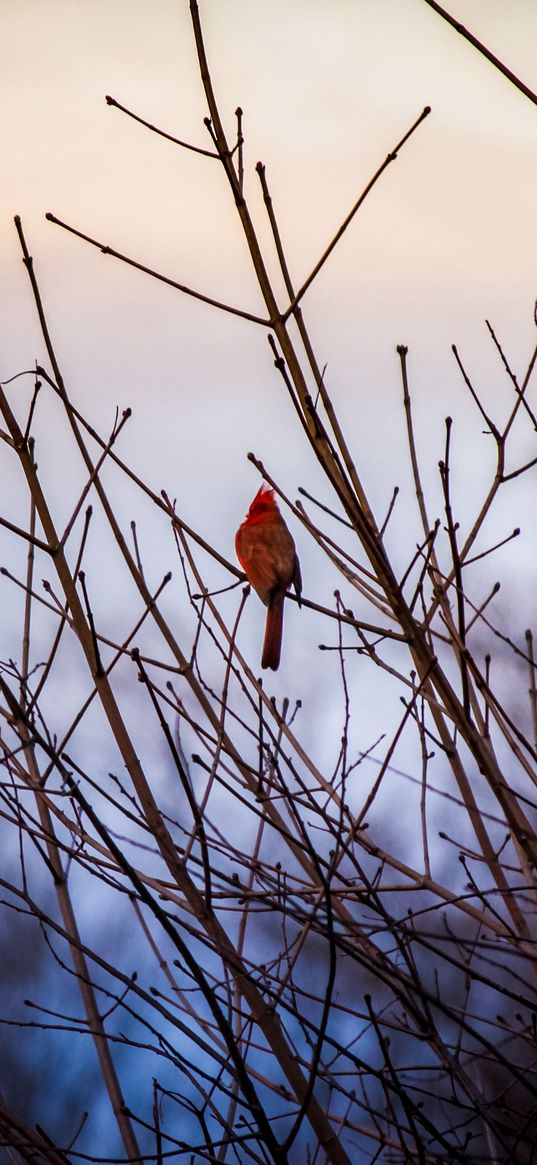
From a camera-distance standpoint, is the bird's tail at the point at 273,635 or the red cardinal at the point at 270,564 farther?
the red cardinal at the point at 270,564

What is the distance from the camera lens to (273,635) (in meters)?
5.61

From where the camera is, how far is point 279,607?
5.79 metres

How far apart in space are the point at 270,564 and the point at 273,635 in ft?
1.74

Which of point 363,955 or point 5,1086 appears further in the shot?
point 5,1086

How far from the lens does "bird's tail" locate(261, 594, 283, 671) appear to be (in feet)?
17.9

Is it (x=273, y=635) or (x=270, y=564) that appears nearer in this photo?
(x=273, y=635)

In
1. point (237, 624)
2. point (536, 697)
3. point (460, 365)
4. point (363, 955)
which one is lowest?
point (363, 955)

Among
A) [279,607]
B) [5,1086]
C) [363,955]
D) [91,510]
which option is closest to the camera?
[363,955]

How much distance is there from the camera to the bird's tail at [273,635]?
5.46m

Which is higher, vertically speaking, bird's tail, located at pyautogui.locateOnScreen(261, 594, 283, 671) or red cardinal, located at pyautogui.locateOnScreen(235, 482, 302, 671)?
red cardinal, located at pyautogui.locateOnScreen(235, 482, 302, 671)

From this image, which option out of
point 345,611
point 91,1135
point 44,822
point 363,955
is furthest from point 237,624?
point 91,1135

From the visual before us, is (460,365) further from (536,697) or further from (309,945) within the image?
(309,945)

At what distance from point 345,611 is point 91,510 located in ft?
2.70

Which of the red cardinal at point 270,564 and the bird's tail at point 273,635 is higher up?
the red cardinal at point 270,564
